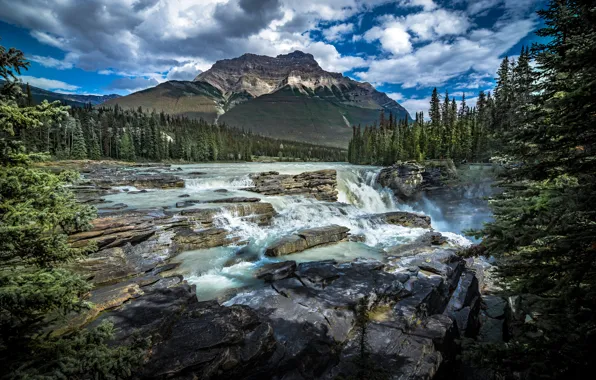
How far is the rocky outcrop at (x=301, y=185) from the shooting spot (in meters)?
30.3

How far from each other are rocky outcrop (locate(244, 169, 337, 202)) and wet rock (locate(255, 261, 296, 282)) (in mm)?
16864

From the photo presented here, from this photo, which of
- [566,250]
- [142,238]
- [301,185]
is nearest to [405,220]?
[301,185]

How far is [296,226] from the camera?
2127 cm

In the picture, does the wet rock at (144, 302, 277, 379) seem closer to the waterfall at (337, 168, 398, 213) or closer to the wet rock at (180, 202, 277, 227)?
the wet rock at (180, 202, 277, 227)

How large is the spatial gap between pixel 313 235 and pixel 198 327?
37.5 feet

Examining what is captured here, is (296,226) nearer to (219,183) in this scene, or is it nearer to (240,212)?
(240,212)

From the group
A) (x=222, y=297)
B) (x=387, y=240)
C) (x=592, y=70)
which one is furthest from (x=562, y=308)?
(x=387, y=240)

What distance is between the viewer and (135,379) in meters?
5.11

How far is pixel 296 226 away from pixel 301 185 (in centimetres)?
1172

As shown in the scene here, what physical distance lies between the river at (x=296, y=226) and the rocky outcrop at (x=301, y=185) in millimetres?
3095

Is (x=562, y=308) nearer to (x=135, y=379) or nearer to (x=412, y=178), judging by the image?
(x=135, y=379)

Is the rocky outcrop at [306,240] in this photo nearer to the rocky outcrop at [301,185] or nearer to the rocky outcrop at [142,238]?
the rocky outcrop at [142,238]

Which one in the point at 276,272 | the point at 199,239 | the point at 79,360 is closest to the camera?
the point at 79,360

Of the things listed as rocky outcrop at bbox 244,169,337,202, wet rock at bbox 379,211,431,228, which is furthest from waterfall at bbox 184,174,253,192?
wet rock at bbox 379,211,431,228
